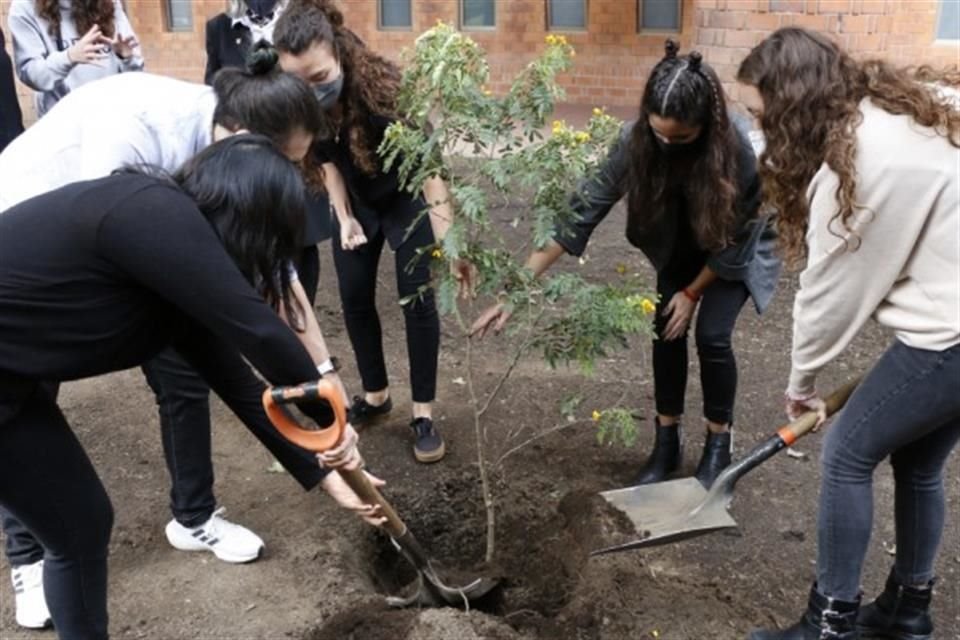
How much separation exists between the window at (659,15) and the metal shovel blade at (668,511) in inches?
300

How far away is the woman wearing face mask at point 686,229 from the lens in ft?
9.55

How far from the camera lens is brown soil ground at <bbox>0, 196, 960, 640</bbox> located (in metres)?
2.99

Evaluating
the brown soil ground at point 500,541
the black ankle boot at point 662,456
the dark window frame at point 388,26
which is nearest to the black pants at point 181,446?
the brown soil ground at point 500,541

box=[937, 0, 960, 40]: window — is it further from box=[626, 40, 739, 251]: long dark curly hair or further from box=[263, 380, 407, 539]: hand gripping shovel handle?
box=[263, 380, 407, 539]: hand gripping shovel handle

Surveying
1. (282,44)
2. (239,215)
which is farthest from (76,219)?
(282,44)

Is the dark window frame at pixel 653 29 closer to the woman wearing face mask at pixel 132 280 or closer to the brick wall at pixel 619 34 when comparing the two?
the brick wall at pixel 619 34

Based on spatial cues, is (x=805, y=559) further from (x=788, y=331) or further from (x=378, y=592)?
(x=788, y=331)

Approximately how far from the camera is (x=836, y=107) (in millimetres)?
2256

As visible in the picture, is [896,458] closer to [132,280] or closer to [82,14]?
[132,280]

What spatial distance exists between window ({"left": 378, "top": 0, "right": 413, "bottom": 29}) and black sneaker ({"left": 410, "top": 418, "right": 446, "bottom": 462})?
7.83 metres

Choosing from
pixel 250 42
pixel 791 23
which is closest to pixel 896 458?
pixel 250 42

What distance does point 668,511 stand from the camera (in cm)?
A: 327

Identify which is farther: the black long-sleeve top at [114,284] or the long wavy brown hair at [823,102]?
the long wavy brown hair at [823,102]

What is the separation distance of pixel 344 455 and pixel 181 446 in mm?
1149
